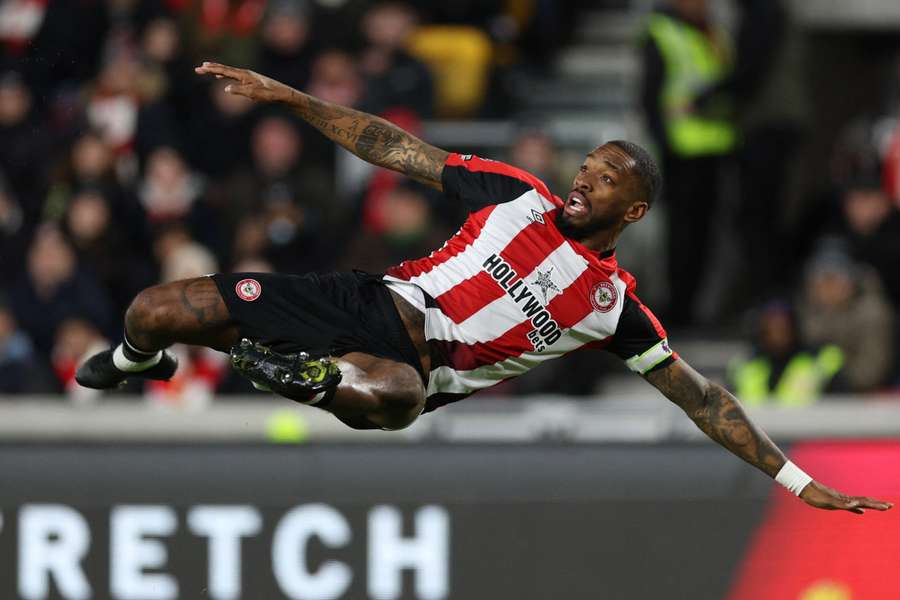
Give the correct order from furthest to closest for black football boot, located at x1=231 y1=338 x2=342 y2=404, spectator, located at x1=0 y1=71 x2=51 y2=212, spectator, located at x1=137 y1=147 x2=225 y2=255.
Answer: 1. spectator, located at x1=0 y1=71 x2=51 y2=212
2. spectator, located at x1=137 y1=147 x2=225 y2=255
3. black football boot, located at x1=231 y1=338 x2=342 y2=404

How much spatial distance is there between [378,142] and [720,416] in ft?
5.94

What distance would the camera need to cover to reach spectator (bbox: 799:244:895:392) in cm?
1208

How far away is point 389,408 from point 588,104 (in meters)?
6.70

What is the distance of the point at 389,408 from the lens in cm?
805

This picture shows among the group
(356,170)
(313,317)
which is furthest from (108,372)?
(356,170)

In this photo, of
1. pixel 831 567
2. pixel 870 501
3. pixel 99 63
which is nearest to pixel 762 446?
pixel 870 501

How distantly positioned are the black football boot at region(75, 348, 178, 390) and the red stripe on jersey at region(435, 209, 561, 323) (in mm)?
1278

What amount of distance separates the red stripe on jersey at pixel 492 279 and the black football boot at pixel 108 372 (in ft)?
4.19

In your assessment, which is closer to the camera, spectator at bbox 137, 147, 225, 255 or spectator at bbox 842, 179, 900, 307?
spectator at bbox 842, 179, 900, 307

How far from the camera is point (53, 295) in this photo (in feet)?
42.0

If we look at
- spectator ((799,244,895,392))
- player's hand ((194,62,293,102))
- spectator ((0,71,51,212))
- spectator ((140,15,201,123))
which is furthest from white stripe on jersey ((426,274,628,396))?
spectator ((140,15,201,123))

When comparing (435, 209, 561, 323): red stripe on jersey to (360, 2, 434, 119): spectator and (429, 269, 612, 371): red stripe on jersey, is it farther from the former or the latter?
(360, 2, 434, 119): spectator

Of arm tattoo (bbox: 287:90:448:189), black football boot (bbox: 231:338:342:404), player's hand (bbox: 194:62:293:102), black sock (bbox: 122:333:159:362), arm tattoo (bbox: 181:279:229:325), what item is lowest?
black sock (bbox: 122:333:159:362)

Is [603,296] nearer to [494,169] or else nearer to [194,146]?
[494,169]
